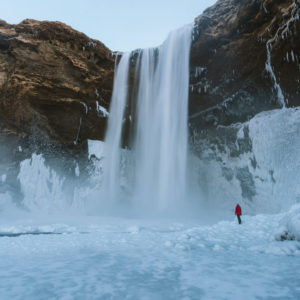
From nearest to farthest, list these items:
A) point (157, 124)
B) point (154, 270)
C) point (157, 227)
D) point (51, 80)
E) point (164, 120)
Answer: point (154, 270), point (157, 227), point (51, 80), point (164, 120), point (157, 124)

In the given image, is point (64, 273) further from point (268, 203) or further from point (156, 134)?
point (156, 134)

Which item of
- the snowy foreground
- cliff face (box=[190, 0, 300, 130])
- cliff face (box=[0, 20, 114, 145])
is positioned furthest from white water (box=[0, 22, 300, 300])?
cliff face (box=[0, 20, 114, 145])

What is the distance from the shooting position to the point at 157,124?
15.4m

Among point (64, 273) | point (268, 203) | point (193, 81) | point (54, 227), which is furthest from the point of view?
point (193, 81)

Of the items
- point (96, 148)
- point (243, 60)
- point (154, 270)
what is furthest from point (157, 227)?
point (243, 60)

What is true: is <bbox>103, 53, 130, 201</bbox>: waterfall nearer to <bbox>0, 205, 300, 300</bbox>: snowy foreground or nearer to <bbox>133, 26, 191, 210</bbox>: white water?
<bbox>133, 26, 191, 210</bbox>: white water

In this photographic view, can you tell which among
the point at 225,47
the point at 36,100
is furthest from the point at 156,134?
the point at 36,100

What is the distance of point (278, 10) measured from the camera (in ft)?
34.0

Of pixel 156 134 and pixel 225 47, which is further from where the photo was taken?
pixel 156 134

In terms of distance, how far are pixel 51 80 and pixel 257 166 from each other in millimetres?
12766

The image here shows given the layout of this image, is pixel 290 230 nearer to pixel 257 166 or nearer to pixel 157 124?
pixel 257 166

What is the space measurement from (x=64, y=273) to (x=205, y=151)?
13.8m

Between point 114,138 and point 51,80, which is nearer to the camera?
point 51,80

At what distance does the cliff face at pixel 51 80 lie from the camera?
43.4 ft
